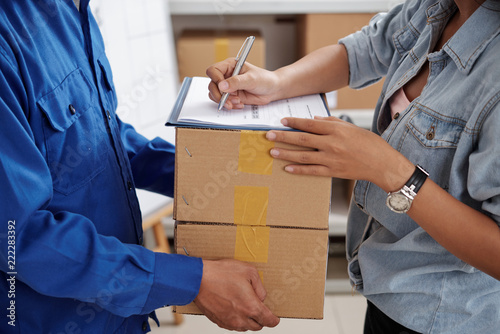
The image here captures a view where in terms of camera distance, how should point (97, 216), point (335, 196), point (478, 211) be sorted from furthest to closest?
1. point (335, 196)
2. point (97, 216)
3. point (478, 211)

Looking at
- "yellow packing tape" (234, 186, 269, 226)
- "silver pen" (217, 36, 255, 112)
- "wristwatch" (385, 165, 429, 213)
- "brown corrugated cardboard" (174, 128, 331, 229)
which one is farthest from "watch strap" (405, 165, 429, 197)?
"silver pen" (217, 36, 255, 112)

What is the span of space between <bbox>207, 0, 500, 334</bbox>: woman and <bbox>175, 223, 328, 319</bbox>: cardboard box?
12 cm

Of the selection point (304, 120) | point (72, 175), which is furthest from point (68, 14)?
point (304, 120)

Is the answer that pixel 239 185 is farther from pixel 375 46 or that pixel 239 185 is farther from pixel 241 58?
pixel 375 46

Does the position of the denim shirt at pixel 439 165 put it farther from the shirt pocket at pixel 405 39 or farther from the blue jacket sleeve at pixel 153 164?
the blue jacket sleeve at pixel 153 164

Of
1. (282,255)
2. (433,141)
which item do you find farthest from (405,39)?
(282,255)

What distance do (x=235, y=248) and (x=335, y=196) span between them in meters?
1.48

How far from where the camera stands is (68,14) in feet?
2.93

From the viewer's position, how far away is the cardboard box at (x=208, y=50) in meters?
1.87

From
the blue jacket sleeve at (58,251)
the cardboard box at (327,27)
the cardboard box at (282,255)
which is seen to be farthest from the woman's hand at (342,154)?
the cardboard box at (327,27)


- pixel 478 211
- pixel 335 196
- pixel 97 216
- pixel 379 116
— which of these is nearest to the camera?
pixel 478 211

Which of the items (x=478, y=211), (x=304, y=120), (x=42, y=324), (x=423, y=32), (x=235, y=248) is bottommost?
(x=42, y=324)

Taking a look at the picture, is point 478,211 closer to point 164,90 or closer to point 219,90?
point 219,90

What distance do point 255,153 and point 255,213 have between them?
11 cm
